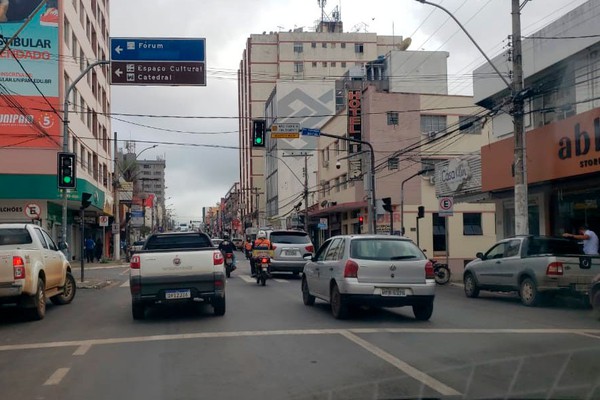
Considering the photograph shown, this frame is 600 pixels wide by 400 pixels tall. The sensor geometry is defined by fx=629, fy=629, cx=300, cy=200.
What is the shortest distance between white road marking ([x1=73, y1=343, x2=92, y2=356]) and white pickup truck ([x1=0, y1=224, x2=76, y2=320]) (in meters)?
3.12

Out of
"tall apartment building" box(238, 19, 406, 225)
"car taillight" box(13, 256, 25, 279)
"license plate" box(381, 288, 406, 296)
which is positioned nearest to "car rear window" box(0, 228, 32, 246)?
A: "car taillight" box(13, 256, 25, 279)

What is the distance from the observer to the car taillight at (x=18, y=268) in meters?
11.9

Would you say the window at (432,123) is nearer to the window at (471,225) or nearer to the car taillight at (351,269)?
the window at (471,225)

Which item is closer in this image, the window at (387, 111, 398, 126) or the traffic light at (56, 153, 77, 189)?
the traffic light at (56, 153, 77, 189)

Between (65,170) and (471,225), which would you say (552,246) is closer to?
(65,170)

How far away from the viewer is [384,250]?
11844mm

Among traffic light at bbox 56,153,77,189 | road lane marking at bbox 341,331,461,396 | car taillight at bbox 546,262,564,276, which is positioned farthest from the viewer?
traffic light at bbox 56,153,77,189

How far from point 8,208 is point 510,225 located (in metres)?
26.0

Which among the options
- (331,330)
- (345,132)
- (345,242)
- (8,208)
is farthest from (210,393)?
(345,132)

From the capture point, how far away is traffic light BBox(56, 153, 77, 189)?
2092 cm

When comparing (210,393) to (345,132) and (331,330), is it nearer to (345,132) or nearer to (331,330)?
(331,330)

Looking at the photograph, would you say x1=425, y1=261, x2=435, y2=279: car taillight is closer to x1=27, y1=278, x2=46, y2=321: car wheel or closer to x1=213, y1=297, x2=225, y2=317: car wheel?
x1=213, y1=297, x2=225, y2=317: car wheel

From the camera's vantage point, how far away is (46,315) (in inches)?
548

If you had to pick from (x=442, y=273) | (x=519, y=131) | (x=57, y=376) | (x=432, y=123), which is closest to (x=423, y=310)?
(x=57, y=376)
